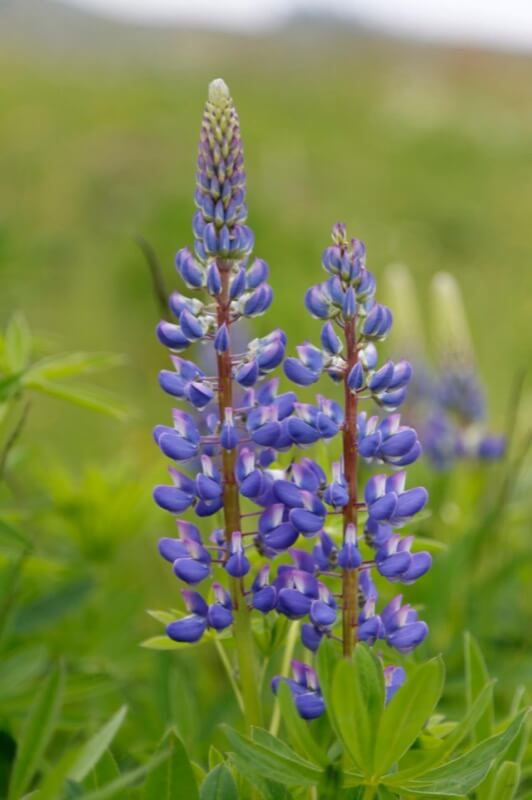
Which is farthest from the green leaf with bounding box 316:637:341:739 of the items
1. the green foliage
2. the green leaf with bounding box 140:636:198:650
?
the green leaf with bounding box 140:636:198:650

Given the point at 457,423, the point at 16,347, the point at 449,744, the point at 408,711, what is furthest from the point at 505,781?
the point at 457,423

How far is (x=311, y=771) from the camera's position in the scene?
35.4 inches

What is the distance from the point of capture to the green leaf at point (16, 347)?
1.48 meters

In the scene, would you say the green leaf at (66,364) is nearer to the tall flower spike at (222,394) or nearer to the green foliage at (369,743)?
the tall flower spike at (222,394)

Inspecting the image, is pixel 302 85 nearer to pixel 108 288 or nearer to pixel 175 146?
pixel 175 146

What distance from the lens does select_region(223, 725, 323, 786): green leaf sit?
0.87 meters

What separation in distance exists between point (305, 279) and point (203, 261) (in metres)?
4.17

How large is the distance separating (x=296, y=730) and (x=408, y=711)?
0.36ft

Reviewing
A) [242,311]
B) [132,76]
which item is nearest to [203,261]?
[242,311]

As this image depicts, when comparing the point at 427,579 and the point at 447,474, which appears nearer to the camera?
the point at 427,579

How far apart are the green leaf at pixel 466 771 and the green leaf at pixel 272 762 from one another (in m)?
0.08

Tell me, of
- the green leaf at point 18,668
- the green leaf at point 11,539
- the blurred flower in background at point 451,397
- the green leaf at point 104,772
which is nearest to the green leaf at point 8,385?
the green leaf at point 11,539

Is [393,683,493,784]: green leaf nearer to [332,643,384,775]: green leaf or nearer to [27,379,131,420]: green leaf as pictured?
[332,643,384,775]: green leaf

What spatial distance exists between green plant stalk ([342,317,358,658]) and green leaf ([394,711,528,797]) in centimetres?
13
